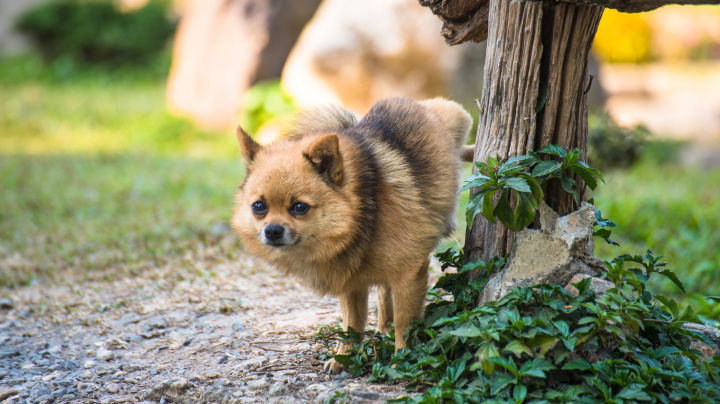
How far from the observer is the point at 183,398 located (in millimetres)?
3482

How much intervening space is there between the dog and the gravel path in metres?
0.41

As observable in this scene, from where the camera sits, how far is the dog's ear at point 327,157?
3436mm

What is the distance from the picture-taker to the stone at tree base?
10.9 feet

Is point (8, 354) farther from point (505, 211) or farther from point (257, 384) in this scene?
point (505, 211)

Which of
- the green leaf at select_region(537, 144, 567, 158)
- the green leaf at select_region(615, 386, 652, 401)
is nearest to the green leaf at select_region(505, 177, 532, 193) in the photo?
the green leaf at select_region(537, 144, 567, 158)

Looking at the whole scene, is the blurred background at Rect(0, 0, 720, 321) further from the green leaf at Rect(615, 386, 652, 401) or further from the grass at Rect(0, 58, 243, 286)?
the green leaf at Rect(615, 386, 652, 401)

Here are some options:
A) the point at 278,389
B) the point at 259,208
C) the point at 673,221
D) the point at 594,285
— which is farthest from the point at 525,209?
the point at 673,221

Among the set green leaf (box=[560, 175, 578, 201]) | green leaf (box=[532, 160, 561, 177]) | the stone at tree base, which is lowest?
the stone at tree base

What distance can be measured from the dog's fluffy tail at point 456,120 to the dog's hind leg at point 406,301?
1.05 meters

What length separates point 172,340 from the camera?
4395mm

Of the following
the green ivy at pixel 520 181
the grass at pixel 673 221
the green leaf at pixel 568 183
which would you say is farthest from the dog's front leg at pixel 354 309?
the grass at pixel 673 221

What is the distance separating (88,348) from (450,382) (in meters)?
2.63

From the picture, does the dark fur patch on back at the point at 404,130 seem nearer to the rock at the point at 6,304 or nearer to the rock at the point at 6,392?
the rock at the point at 6,392

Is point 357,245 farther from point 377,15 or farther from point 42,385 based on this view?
point 377,15
